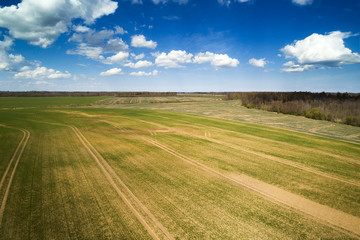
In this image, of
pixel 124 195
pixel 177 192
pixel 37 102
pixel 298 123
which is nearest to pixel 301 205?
pixel 177 192

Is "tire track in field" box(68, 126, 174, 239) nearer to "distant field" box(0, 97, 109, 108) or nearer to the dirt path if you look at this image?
the dirt path

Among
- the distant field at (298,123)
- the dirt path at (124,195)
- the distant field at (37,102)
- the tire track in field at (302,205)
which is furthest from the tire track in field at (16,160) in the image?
the distant field at (37,102)

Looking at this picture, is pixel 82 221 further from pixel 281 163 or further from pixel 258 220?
pixel 281 163

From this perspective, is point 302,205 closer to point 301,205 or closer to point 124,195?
point 301,205

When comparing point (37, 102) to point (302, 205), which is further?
point (37, 102)

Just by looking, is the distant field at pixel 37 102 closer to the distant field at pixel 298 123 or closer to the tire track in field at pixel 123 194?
the distant field at pixel 298 123

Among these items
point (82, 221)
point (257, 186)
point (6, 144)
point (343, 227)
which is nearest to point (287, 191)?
point (257, 186)
